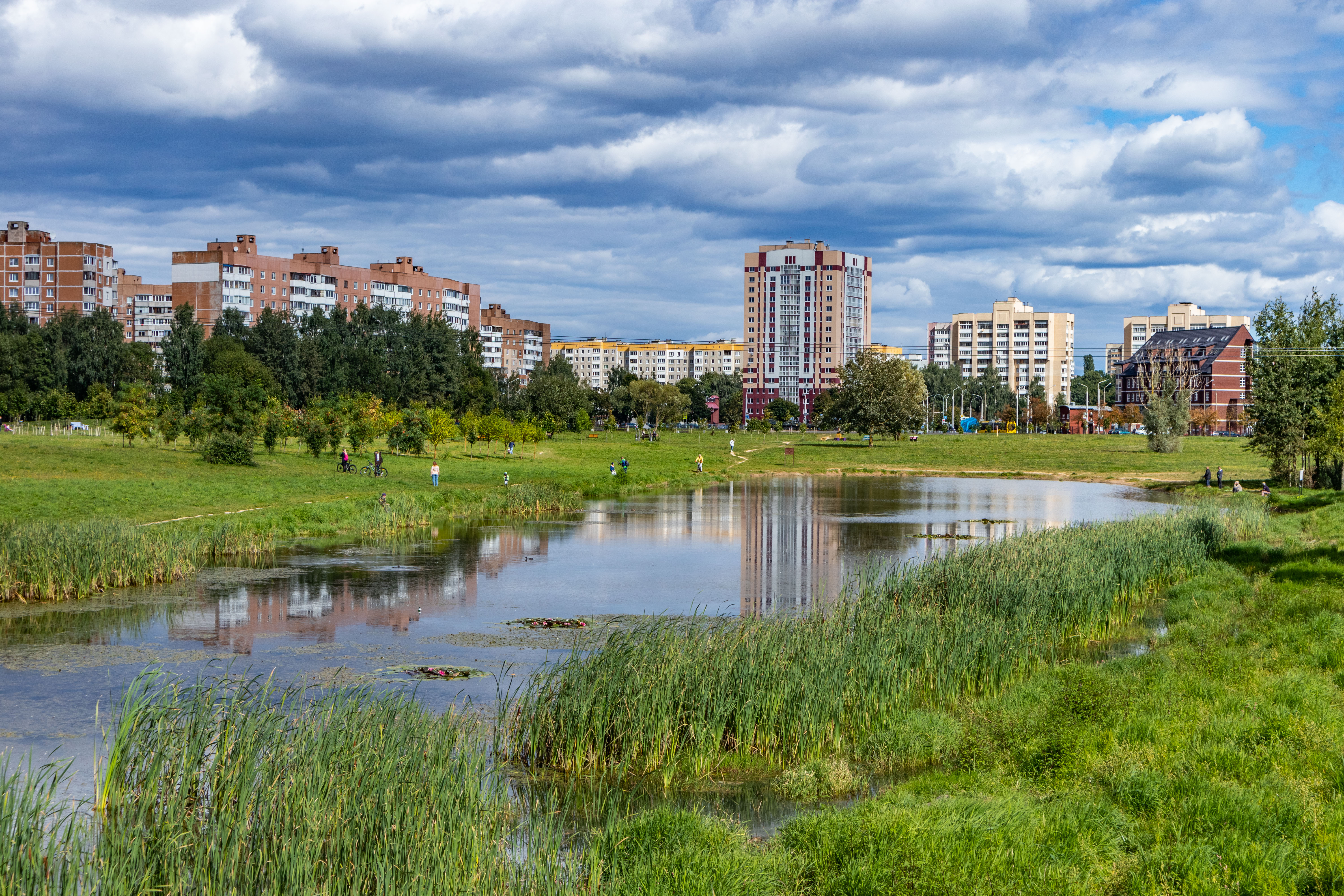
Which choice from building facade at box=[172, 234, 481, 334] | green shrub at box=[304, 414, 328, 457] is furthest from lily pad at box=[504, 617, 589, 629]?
building facade at box=[172, 234, 481, 334]

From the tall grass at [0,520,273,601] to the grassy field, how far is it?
2419 millimetres

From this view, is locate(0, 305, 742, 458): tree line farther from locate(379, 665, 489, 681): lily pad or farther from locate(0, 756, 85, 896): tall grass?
locate(0, 756, 85, 896): tall grass

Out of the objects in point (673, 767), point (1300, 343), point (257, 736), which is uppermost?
point (1300, 343)

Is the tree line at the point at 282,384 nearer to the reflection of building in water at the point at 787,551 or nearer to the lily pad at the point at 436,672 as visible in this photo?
the reflection of building in water at the point at 787,551

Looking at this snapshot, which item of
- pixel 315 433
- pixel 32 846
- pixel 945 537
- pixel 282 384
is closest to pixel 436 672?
pixel 32 846

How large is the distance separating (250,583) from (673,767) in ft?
52.9

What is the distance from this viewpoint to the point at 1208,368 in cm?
15425

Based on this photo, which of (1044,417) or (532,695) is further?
(1044,417)

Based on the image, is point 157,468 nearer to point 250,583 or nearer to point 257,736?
point 250,583

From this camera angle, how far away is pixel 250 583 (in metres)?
25.2

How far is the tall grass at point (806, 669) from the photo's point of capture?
1248cm

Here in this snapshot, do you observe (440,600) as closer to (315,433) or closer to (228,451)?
(228,451)

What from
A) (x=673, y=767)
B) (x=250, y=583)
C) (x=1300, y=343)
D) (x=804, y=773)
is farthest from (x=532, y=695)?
(x=1300, y=343)

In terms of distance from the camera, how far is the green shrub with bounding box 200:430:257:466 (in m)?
51.9
